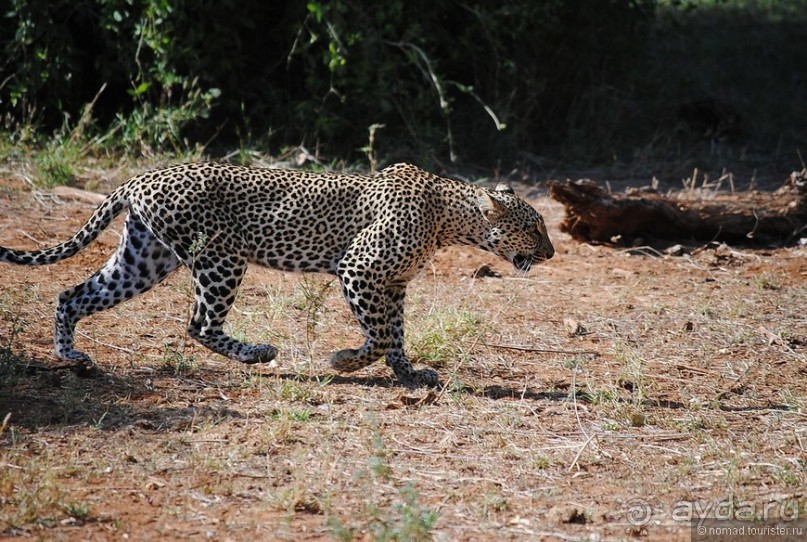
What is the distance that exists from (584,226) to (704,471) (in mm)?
5278

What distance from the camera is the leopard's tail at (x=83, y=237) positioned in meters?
6.93

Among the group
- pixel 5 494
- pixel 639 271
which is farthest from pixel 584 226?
pixel 5 494

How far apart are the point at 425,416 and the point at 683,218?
17.2ft

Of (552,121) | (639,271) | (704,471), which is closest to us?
(704,471)

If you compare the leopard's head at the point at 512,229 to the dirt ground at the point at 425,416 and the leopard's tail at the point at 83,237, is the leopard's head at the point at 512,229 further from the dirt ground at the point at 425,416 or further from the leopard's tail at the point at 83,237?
the leopard's tail at the point at 83,237

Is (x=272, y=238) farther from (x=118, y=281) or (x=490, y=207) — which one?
(x=490, y=207)

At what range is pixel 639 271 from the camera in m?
10.5

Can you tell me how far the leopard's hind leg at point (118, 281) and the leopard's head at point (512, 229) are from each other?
2165mm

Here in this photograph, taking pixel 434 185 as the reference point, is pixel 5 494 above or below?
below

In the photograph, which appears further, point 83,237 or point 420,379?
point 420,379

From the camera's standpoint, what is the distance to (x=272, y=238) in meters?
7.24

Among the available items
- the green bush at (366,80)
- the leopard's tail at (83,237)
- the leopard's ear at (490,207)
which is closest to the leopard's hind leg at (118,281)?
the leopard's tail at (83,237)

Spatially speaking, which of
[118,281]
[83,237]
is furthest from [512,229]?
[83,237]

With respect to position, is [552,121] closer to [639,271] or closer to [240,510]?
[639,271]
